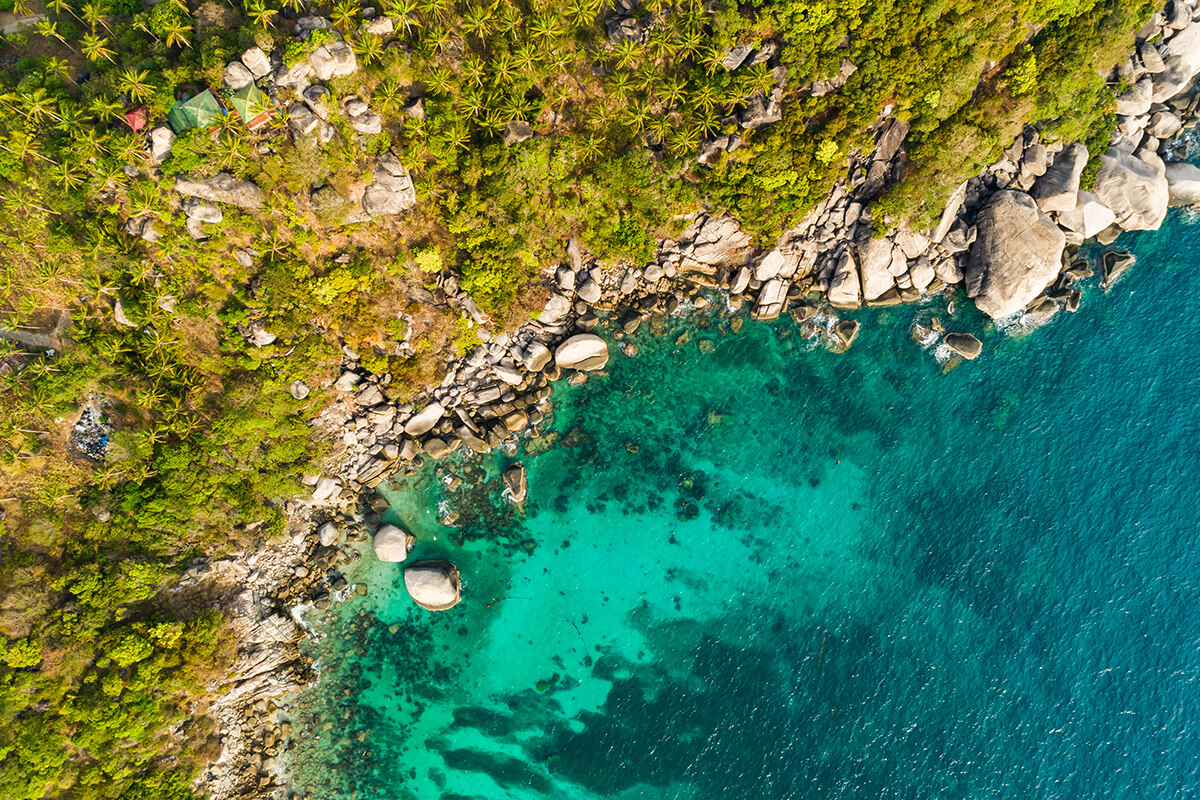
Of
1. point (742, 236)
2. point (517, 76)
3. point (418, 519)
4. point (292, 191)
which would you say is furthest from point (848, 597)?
point (292, 191)

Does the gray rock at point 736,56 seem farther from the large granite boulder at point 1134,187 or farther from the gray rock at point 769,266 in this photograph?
the large granite boulder at point 1134,187

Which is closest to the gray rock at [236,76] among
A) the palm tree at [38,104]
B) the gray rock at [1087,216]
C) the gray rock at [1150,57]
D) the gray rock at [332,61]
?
the gray rock at [332,61]

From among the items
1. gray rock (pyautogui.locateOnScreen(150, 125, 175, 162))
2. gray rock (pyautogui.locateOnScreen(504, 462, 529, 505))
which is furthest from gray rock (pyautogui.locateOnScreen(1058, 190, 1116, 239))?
gray rock (pyautogui.locateOnScreen(150, 125, 175, 162))

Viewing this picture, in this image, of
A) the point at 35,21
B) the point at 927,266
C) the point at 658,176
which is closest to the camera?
the point at 35,21

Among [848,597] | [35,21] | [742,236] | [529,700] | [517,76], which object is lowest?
[529,700]

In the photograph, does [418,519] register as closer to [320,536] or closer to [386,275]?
[320,536]

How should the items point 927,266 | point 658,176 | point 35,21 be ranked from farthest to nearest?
point 927,266 → point 658,176 → point 35,21
